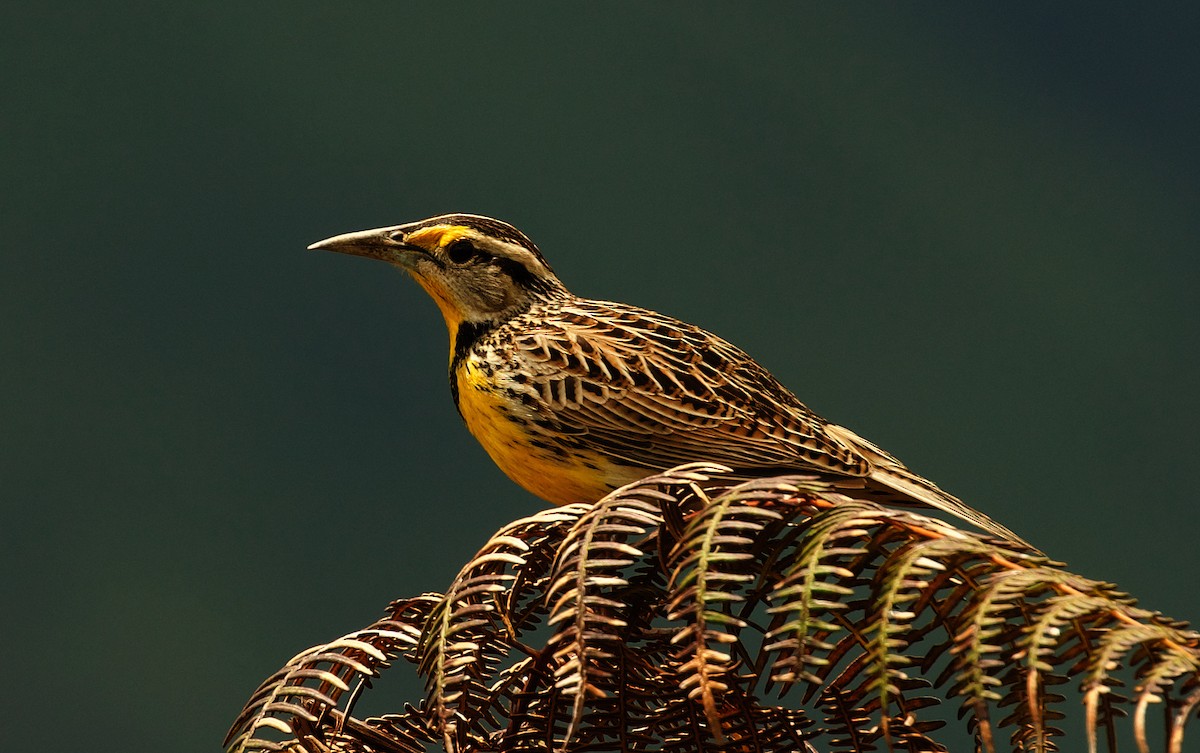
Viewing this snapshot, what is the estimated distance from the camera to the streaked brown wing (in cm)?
274

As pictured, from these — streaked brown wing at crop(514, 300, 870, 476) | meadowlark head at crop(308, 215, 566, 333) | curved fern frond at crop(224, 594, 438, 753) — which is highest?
meadowlark head at crop(308, 215, 566, 333)

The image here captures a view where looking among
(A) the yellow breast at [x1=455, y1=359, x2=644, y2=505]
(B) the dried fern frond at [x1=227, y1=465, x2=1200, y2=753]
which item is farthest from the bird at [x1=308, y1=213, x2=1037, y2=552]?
(B) the dried fern frond at [x1=227, y1=465, x2=1200, y2=753]

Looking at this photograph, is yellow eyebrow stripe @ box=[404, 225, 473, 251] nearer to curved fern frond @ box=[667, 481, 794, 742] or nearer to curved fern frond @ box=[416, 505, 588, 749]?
curved fern frond @ box=[416, 505, 588, 749]

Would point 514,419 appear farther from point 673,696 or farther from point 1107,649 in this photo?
point 1107,649

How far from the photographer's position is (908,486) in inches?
108

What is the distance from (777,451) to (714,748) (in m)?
0.89

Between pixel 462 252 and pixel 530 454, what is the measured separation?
2.08ft

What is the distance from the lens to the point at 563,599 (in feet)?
5.37

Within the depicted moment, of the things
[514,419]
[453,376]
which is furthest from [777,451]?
[453,376]

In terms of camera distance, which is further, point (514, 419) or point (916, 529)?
point (514, 419)

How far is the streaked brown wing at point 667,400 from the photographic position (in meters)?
2.74

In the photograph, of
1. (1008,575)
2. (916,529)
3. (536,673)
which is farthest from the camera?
(536,673)

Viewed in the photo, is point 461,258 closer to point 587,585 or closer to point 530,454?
point 530,454

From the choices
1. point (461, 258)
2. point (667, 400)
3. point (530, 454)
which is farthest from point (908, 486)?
point (461, 258)
